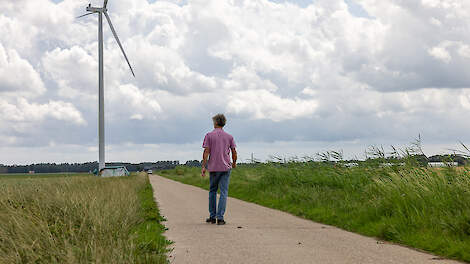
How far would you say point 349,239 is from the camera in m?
9.36

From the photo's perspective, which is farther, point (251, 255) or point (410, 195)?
point (410, 195)

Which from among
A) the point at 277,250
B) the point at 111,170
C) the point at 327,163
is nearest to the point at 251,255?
the point at 277,250

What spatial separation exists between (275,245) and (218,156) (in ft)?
12.4

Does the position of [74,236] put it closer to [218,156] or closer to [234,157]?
[218,156]

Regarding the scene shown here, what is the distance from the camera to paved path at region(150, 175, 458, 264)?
7352 mm

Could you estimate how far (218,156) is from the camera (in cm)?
1189

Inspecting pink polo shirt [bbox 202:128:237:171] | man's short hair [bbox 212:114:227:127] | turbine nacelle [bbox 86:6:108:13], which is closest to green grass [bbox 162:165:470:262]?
pink polo shirt [bbox 202:128:237:171]

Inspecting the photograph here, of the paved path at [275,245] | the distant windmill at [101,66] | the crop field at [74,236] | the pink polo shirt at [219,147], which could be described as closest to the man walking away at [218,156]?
the pink polo shirt at [219,147]

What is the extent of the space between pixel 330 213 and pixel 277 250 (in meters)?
5.08

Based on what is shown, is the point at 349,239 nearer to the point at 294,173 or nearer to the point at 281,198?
the point at 281,198

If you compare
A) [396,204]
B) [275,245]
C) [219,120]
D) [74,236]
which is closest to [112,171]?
[219,120]

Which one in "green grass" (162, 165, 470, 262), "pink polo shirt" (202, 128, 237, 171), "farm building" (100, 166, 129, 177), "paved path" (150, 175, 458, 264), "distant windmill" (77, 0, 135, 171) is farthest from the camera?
"farm building" (100, 166, 129, 177)

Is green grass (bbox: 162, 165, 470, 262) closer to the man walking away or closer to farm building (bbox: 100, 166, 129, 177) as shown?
the man walking away

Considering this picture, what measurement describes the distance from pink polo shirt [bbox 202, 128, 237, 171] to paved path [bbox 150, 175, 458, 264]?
134 centimetres
